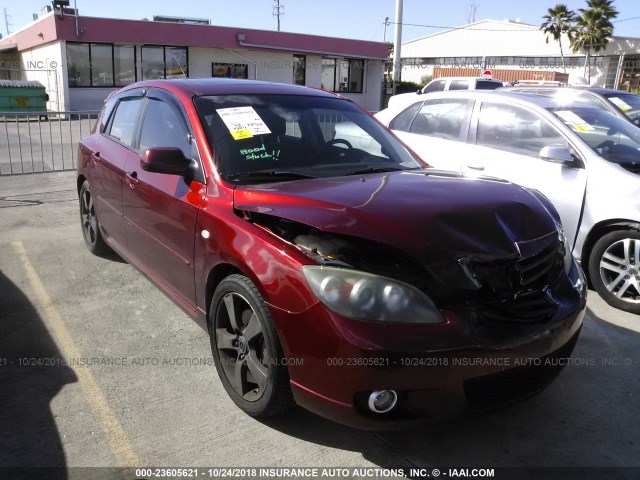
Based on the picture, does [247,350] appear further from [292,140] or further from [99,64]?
[99,64]

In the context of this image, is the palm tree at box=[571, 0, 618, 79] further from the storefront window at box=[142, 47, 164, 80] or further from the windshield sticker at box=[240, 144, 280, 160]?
the windshield sticker at box=[240, 144, 280, 160]

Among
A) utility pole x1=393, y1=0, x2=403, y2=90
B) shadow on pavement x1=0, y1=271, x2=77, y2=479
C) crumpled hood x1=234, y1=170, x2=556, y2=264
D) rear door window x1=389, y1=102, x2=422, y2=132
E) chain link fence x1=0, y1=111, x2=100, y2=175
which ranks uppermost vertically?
utility pole x1=393, y1=0, x2=403, y2=90

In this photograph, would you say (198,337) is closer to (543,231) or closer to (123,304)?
(123,304)

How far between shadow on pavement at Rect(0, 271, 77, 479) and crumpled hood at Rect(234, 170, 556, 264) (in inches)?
60.9

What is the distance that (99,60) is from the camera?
25719 mm

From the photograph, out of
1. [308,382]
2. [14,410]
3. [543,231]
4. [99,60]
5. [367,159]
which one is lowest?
[14,410]

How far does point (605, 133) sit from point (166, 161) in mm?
4344

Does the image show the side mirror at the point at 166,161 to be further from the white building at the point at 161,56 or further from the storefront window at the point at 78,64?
Answer: the storefront window at the point at 78,64

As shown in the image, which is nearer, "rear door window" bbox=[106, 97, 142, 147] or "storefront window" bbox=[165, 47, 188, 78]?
"rear door window" bbox=[106, 97, 142, 147]

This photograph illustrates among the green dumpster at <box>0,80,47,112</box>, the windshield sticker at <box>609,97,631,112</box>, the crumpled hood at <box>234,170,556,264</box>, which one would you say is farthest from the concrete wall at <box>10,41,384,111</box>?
the crumpled hood at <box>234,170,556,264</box>

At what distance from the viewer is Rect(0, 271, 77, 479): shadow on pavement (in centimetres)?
263

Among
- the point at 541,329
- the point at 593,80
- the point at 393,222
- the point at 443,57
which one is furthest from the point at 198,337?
the point at 443,57

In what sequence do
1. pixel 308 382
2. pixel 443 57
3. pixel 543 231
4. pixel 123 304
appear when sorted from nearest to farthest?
pixel 308 382, pixel 543 231, pixel 123 304, pixel 443 57

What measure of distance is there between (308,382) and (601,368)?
2204 millimetres
